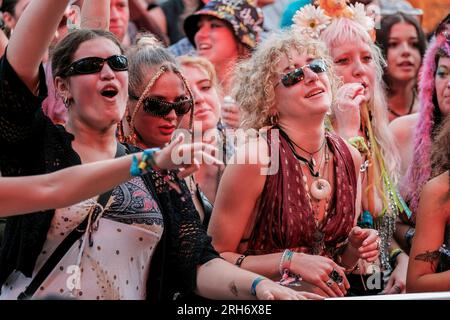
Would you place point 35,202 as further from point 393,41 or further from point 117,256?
point 393,41

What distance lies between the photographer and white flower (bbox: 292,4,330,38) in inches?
169

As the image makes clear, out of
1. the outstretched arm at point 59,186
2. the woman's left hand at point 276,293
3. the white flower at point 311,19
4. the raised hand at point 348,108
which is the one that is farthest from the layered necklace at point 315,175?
the outstretched arm at point 59,186

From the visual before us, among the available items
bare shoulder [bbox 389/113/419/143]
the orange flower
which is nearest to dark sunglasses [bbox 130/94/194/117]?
the orange flower

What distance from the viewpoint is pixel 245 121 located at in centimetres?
382

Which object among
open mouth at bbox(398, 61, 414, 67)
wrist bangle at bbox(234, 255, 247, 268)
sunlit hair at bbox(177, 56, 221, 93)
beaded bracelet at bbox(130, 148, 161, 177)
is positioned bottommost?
wrist bangle at bbox(234, 255, 247, 268)

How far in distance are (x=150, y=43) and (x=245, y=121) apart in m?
0.54

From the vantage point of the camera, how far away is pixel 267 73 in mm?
3717

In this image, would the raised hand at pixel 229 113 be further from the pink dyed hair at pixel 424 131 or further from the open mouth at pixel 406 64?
the open mouth at pixel 406 64

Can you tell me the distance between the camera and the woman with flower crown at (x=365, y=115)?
4.09m

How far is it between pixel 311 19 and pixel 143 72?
39.5 inches

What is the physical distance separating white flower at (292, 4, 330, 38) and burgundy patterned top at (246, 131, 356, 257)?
0.87 metres

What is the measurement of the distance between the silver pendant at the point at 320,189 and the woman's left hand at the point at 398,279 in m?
0.67

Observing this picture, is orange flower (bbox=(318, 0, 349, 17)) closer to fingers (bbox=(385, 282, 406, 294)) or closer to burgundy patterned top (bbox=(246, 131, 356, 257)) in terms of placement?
burgundy patterned top (bbox=(246, 131, 356, 257))

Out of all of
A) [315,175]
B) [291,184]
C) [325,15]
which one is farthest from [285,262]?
[325,15]
